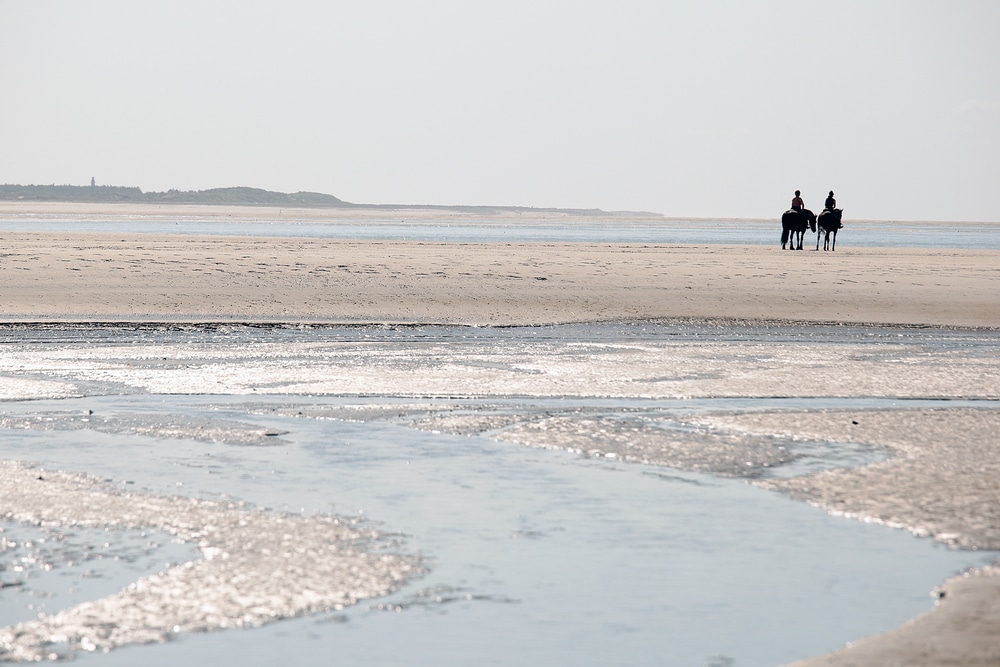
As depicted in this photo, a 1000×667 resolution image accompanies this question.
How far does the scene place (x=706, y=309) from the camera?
20688mm

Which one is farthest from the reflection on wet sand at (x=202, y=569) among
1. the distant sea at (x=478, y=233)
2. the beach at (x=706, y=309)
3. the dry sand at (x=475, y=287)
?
the distant sea at (x=478, y=233)

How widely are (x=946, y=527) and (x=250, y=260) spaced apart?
73.8 feet

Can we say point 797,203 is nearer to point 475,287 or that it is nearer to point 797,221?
point 797,221

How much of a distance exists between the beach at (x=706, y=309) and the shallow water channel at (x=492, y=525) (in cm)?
27

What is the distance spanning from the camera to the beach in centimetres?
699

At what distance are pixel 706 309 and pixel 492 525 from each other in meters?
14.5

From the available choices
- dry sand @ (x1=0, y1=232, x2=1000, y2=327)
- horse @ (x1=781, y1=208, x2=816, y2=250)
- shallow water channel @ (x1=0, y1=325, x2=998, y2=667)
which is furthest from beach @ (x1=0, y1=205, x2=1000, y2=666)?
horse @ (x1=781, y1=208, x2=816, y2=250)

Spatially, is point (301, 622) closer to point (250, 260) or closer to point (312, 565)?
point (312, 565)

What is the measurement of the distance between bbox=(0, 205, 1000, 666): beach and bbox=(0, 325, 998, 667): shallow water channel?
0.27 m

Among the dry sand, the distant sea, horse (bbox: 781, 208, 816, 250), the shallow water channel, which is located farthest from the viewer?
the distant sea

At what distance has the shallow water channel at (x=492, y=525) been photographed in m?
4.91

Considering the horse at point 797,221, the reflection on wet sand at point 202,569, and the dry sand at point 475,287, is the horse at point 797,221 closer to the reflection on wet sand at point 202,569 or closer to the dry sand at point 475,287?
the dry sand at point 475,287

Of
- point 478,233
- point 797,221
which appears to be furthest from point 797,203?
point 478,233

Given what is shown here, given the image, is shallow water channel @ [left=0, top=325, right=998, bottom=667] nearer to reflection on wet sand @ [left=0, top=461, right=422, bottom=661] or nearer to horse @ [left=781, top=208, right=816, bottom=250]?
reflection on wet sand @ [left=0, top=461, right=422, bottom=661]
